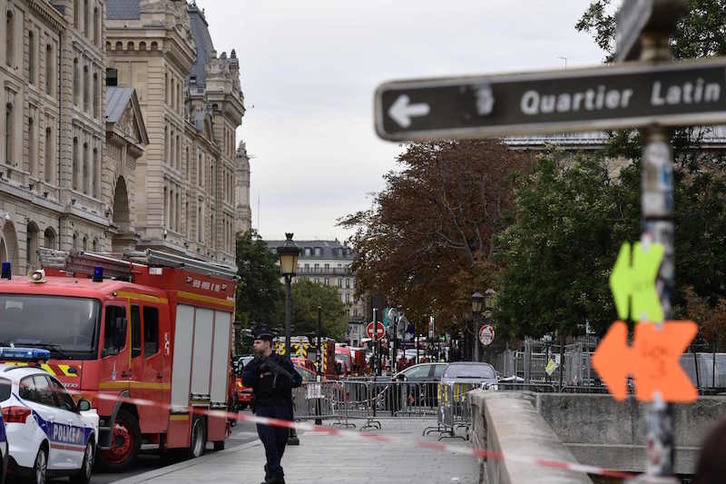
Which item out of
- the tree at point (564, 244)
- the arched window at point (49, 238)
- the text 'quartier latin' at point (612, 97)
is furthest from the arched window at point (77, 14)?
the text 'quartier latin' at point (612, 97)

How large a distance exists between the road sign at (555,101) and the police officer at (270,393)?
13.3 metres

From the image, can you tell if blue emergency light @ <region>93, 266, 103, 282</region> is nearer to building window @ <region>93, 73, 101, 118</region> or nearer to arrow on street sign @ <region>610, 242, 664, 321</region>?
arrow on street sign @ <region>610, 242, 664, 321</region>

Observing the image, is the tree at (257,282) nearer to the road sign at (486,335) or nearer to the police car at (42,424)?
the road sign at (486,335)

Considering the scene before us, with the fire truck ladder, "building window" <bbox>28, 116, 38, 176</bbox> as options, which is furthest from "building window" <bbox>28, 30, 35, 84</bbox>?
the fire truck ladder

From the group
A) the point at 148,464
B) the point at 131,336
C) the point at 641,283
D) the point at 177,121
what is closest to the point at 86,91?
the point at 177,121

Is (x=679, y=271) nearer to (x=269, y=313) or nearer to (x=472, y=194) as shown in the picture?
(x=472, y=194)

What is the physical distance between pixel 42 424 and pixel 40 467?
48cm

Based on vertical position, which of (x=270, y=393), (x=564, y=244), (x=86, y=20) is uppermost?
(x=86, y=20)

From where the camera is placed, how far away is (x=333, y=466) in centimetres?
2220

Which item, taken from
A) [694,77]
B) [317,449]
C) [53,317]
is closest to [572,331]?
[317,449]

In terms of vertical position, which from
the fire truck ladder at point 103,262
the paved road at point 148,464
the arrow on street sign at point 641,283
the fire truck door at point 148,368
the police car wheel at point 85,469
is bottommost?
the paved road at point 148,464

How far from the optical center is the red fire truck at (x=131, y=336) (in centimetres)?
2145

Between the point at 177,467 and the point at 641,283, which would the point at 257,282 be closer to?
the point at 177,467

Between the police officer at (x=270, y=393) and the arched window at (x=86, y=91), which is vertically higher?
the arched window at (x=86, y=91)
